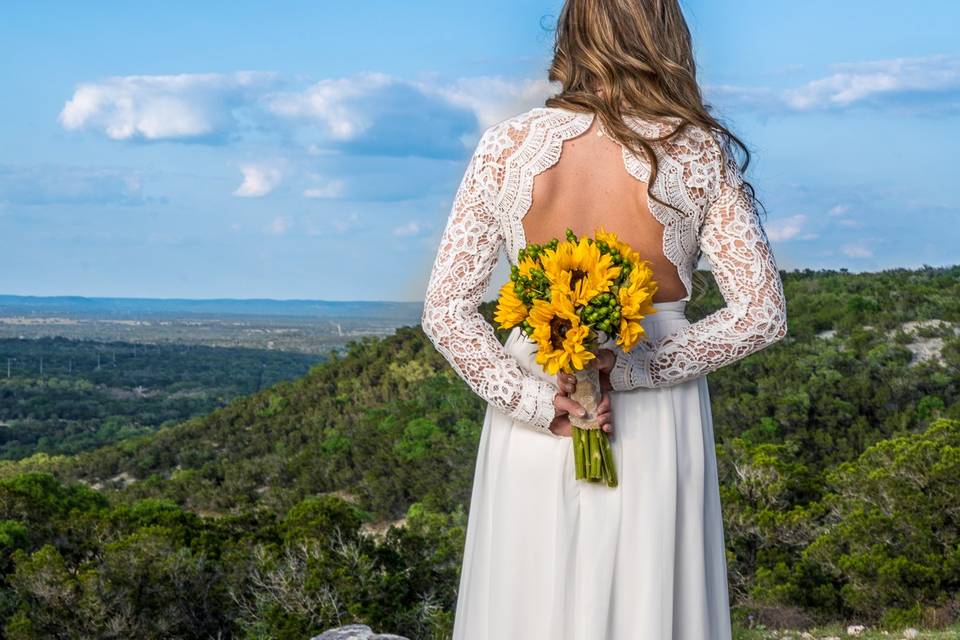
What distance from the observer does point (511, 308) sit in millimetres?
2229

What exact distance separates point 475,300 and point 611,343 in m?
0.34

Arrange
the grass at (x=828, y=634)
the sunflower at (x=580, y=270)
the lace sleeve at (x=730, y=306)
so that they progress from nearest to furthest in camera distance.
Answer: the sunflower at (x=580, y=270) → the lace sleeve at (x=730, y=306) → the grass at (x=828, y=634)

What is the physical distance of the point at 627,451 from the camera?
254 cm

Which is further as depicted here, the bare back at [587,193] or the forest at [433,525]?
the forest at [433,525]

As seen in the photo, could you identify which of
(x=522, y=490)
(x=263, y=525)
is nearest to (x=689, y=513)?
(x=522, y=490)

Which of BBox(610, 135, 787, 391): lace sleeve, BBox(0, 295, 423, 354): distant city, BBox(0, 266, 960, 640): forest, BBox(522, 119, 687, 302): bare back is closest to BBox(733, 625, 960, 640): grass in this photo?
BBox(0, 266, 960, 640): forest

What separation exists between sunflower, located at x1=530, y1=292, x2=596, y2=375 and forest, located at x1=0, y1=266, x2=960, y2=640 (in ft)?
→ 14.2

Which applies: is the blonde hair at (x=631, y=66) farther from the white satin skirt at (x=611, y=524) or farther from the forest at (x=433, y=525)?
the forest at (x=433, y=525)

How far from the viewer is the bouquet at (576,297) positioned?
215cm

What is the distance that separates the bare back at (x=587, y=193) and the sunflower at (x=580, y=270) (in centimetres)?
26

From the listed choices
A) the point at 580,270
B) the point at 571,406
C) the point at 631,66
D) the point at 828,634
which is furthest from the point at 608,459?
the point at 828,634

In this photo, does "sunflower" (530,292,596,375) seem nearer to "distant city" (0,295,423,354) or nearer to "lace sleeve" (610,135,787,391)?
"lace sleeve" (610,135,787,391)

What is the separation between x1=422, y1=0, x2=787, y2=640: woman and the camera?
245 centimetres

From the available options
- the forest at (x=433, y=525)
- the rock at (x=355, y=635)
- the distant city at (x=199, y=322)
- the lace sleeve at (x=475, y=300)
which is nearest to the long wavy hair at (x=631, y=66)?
the lace sleeve at (x=475, y=300)
